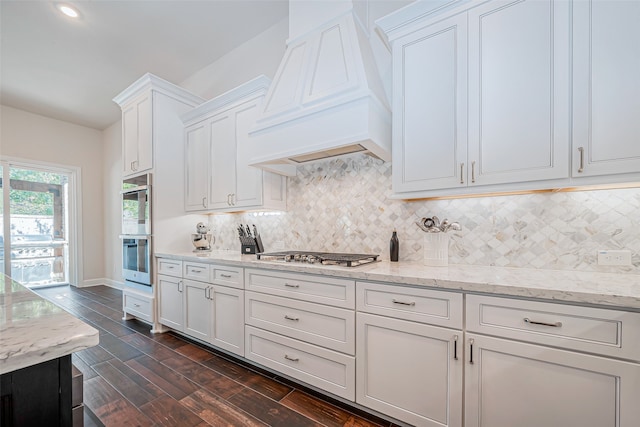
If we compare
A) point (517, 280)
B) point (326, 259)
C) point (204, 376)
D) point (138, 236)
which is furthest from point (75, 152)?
point (517, 280)

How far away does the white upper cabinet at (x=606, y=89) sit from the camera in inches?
50.6

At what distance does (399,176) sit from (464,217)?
0.57 metres

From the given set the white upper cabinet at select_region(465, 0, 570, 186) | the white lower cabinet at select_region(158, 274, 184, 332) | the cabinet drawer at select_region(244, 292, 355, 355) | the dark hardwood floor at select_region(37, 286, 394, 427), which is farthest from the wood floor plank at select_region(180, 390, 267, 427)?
the white upper cabinet at select_region(465, 0, 570, 186)

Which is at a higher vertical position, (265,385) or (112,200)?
(112,200)

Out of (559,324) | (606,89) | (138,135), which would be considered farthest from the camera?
(138,135)

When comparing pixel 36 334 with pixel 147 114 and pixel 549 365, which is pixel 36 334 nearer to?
pixel 549 365

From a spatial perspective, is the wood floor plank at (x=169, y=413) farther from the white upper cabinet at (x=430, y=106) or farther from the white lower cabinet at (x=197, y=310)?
the white upper cabinet at (x=430, y=106)

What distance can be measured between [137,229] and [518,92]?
389 cm

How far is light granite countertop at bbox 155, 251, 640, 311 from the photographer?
44.6 inches

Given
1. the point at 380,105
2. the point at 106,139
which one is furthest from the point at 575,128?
the point at 106,139

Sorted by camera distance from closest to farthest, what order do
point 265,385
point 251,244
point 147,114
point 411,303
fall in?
point 411,303, point 265,385, point 251,244, point 147,114

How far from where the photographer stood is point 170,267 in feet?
9.73

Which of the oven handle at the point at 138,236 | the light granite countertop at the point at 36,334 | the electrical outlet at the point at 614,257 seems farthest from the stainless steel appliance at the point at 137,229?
the electrical outlet at the point at 614,257

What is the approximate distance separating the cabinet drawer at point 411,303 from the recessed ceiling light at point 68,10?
3.89 metres
